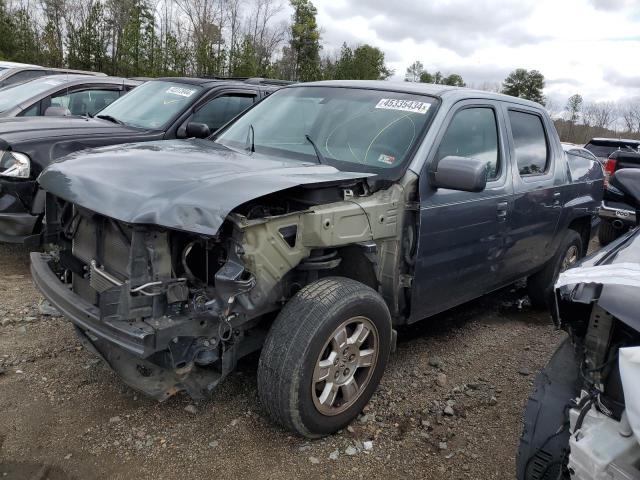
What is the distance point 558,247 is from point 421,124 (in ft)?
7.63

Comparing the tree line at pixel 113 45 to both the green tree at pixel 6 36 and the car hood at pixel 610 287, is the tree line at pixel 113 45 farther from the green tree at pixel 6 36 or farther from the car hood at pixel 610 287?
the car hood at pixel 610 287

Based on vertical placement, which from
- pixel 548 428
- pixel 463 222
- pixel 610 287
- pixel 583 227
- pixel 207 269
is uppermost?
pixel 610 287

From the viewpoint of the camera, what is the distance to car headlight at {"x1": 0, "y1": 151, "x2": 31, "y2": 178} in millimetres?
4566

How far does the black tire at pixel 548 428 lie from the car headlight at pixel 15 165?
4.24 metres

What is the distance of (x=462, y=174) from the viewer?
3037 millimetres

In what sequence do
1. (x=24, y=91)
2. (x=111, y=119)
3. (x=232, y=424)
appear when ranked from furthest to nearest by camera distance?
(x=24, y=91), (x=111, y=119), (x=232, y=424)

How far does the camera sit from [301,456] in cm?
276

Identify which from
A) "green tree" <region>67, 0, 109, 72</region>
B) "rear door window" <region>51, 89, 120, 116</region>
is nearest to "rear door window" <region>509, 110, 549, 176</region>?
"rear door window" <region>51, 89, 120, 116</region>

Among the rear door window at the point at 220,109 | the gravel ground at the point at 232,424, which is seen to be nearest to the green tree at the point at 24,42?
the rear door window at the point at 220,109

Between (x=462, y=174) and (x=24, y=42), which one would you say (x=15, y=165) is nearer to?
(x=462, y=174)

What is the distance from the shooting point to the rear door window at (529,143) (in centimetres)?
426

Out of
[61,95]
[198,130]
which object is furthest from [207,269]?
[61,95]

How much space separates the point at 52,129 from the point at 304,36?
24933 mm

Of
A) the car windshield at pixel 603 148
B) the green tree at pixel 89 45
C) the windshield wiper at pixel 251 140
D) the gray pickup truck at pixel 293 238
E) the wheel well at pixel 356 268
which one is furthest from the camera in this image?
the green tree at pixel 89 45
